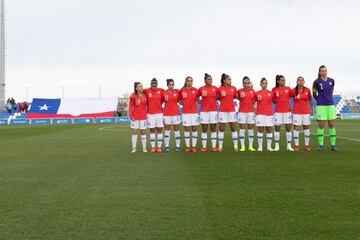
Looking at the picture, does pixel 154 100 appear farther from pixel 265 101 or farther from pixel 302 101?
pixel 302 101

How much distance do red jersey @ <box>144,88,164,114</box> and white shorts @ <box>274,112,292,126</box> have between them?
10.4 ft

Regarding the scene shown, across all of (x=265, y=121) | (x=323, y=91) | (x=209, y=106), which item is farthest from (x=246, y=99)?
(x=323, y=91)

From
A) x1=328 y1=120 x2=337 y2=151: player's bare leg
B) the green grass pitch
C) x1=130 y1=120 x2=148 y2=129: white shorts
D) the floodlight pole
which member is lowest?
the green grass pitch

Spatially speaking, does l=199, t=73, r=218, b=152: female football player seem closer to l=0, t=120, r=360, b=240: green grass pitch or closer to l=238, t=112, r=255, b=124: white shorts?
l=238, t=112, r=255, b=124: white shorts

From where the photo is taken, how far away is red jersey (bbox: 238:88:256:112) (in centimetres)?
1215

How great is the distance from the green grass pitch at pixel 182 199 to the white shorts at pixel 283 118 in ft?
8.09

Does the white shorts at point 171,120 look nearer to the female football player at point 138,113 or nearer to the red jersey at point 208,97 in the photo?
the female football player at point 138,113

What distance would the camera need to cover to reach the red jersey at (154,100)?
11922 millimetres

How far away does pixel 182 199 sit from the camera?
5.57 metres

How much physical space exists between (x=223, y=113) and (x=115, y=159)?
3392 mm

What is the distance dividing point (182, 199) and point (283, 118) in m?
7.12

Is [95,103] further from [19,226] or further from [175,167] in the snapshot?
[19,226]

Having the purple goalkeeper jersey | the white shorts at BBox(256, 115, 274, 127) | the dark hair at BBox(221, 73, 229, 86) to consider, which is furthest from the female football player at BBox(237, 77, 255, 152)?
the purple goalkeeper jersey

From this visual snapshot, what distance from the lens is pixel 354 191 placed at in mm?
5883
